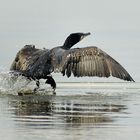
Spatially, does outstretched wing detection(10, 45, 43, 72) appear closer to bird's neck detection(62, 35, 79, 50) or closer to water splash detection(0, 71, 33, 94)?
water splash detection(0, 71, 33, 94)

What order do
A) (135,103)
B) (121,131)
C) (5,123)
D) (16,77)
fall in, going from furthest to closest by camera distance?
(16,77), (135,103), (5,123), (121,131)

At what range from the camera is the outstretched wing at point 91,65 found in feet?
54.5

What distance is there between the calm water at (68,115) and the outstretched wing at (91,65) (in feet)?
1.71

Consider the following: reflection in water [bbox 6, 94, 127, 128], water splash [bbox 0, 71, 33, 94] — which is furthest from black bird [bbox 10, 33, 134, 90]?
reflection in water [bbox 6, 94, 127, 128]

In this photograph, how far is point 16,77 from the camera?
58.0 feet

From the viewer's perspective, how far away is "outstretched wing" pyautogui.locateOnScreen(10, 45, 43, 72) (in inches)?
733

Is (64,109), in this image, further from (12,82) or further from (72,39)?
(72,39)

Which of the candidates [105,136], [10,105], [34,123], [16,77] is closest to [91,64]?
[16,77]

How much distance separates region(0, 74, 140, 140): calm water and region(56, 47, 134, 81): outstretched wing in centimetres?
52

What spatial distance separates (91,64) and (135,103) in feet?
9.02

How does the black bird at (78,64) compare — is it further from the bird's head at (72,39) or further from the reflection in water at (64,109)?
the bird's head at (72,39)

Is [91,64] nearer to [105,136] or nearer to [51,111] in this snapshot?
[51,111]

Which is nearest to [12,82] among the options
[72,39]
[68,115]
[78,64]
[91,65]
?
[78,64]

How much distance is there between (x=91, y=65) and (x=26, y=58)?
2.95m
